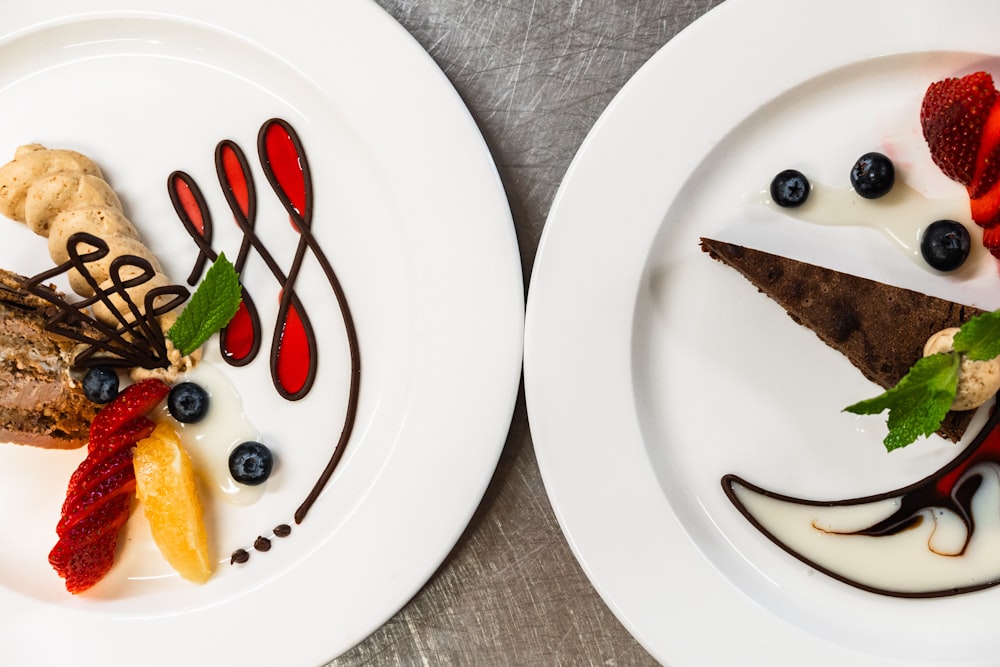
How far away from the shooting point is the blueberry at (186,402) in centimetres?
195

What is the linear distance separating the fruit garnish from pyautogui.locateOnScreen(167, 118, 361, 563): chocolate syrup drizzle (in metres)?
0.28

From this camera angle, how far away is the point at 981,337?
1667 mm

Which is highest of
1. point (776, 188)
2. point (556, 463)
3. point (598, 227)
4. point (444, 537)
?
point (776, 188)

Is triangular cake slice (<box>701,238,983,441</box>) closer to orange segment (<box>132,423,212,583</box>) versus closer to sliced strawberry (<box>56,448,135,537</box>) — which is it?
orange segment (<box>132,423,212,583</box>)

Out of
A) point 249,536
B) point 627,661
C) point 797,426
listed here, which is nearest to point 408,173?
point 249,536

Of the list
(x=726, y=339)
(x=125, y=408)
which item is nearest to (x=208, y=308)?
(x=125, y=408)

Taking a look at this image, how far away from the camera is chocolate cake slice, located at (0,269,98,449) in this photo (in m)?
1.87

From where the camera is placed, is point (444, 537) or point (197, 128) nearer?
point (444, 537)

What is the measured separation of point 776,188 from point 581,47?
687mm

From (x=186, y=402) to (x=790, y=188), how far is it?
1748 millimetres

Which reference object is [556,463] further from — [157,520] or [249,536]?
[157,520]

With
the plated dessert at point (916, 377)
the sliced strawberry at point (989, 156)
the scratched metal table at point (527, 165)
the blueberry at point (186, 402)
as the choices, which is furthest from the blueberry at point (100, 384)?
the sliced strawberry at point (989, 156)

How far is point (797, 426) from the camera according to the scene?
1.95 m

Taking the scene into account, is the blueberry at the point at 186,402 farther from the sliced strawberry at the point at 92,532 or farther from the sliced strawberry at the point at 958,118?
the sliced strawberry at the point at 958,118
